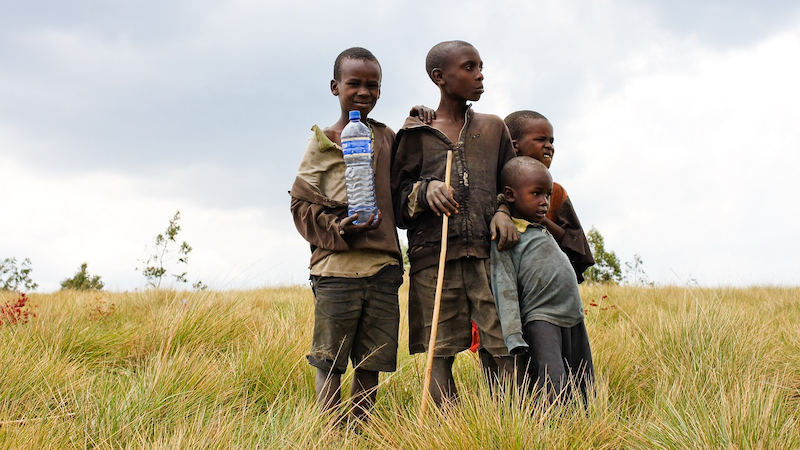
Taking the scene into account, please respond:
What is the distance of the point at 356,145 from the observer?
3.62 meters

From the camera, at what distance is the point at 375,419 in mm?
3615

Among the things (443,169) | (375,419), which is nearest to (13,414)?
(375,419)

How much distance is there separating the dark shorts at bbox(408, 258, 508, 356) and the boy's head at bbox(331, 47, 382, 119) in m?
1.06

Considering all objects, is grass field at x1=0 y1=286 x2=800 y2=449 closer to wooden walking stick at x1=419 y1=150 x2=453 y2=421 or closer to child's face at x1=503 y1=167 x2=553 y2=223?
wooden walking stick at x1=419 y1=150 x2=453 y2=421

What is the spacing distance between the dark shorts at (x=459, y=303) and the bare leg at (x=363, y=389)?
414mm

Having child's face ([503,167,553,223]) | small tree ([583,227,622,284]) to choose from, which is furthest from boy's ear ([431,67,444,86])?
small tree ([583,227,622,284])

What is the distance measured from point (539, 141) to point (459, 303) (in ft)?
3.78

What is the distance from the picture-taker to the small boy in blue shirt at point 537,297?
11.3ft

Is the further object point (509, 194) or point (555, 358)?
point (509, 194)

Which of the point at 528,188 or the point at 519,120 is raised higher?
the point at 519,120

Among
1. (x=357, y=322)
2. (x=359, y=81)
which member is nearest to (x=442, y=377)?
(x=357, y=322)

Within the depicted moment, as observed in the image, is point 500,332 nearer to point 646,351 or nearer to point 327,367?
point 327,367

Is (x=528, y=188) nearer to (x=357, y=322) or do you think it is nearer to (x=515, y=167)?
(x=515, y=167)

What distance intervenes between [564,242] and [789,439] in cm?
154
